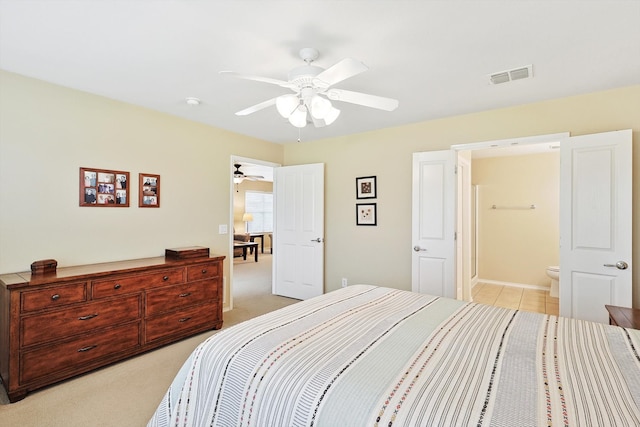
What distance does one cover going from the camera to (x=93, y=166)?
9.41ft

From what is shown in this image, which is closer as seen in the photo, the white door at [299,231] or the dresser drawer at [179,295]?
the dresser drawer at [179,295]

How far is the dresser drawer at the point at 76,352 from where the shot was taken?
7.15 ft

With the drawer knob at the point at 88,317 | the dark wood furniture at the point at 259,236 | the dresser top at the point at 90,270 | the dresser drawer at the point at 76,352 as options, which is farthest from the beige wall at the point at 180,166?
the dark wood furniture at the point at 259,236

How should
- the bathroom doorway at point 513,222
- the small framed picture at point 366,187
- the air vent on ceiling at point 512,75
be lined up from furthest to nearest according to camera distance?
the bathroom doorway at point 513,222, the small framed picture at point 366,187, the air vent on ceiling at point 512,75

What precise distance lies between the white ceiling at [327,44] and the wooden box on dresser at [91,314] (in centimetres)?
162

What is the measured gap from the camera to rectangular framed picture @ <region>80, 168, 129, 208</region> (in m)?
2.81

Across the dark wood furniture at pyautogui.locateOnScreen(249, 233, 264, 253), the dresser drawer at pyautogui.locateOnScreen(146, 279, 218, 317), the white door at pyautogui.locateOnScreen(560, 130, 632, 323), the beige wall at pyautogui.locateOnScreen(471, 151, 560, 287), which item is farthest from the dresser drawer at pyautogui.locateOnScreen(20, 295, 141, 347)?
the dark wood furniture at pyautogui.locateOnScreen(249, 233, 264, 253)

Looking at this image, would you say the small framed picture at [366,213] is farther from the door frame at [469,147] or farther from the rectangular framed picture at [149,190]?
the rectangular framed picture at [149,190]

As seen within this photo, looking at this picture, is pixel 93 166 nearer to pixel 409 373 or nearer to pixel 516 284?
pixel 409 373

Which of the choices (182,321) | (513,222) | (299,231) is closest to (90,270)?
(182,321)

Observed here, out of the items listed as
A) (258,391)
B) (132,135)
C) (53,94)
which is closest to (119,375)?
(258,391)

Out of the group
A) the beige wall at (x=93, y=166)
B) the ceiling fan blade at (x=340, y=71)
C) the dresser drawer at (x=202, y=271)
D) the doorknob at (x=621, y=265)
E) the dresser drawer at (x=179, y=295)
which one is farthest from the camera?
the dresser drawer at (x=202, y=271)

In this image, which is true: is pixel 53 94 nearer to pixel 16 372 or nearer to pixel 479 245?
pixel 16 372

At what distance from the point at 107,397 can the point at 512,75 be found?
3.87 metres
